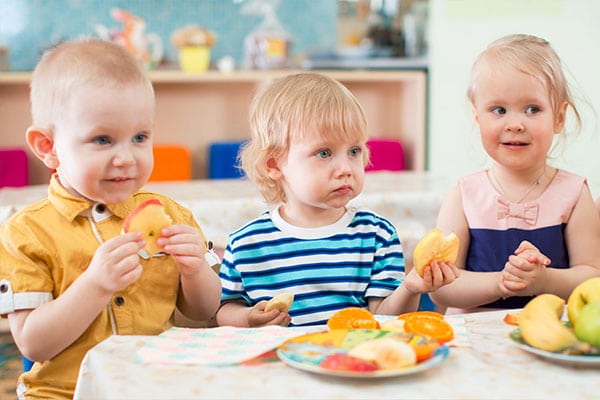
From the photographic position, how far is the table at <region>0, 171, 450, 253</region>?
2.37 m

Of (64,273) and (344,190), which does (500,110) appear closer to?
(344,190)

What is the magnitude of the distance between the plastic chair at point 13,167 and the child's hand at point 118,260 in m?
2.89

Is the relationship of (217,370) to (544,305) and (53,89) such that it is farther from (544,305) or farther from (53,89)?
(53,89)

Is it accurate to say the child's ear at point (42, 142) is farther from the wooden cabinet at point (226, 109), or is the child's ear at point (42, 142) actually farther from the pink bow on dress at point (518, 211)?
the wooden cabinet at point (226, 109)

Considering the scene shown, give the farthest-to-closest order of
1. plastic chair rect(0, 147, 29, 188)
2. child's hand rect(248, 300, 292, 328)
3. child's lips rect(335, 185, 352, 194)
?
plastic chair rect(0, 147, 29, 188) → child's lips rect(335, 185, 352, 194) → child's hand rect(248, 300, 292, 328)

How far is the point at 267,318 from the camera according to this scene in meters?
1.33

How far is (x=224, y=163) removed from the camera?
4.11 m

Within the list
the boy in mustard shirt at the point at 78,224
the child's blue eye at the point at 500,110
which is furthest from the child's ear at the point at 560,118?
the boy in mustard shirt at the point at 78,224

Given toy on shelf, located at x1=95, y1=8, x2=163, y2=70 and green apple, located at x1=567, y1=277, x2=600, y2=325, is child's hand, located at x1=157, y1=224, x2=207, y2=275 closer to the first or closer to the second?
green apple, located at x1=567, y1=277, x2=600, y2=325

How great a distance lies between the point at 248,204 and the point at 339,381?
1545 millimetres

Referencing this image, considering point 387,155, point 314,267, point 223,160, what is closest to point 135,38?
point 223,160

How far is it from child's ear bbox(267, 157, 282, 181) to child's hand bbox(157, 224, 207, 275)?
0.32m

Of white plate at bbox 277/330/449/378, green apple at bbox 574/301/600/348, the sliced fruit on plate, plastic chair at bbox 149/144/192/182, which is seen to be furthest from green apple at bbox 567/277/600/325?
plastic chair at bbox 149/144/192/182

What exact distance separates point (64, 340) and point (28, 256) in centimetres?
14
